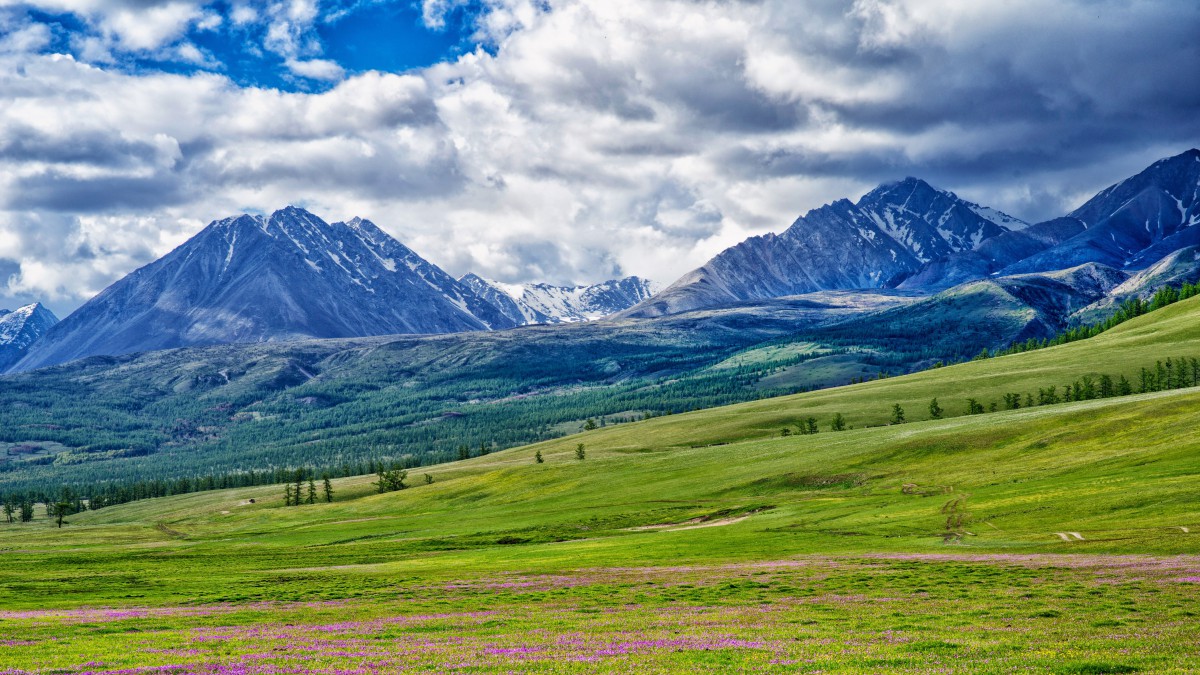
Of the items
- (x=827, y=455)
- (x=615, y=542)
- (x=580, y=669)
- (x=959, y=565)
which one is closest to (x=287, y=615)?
(x=580, y=669)

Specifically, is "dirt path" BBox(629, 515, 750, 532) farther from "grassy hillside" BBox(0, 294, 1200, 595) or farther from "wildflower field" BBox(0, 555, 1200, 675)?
"wildflower field" BBox(0, 555, 1200, 675)

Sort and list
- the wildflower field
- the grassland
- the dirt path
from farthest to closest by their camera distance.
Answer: the dirt path < the grassland < the wildflower field

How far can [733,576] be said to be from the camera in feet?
189

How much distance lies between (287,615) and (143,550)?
8047 centimetres

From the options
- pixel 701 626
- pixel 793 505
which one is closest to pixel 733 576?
pixel 701 626

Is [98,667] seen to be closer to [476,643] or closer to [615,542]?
[476,643]

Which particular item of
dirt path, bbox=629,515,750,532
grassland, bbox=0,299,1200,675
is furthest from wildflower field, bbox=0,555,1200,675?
dirt path, bbox=629,515,750,532

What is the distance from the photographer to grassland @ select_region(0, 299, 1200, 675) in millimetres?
29703

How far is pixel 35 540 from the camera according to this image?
152 metres

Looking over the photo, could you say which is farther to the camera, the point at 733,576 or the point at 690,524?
the point at 690,524

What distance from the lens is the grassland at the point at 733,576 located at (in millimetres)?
29703

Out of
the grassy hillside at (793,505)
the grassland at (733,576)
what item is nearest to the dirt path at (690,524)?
the grassland at (733,576)

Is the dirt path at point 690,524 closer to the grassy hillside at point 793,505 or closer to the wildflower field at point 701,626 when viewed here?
the grassy hillside at point 793,505

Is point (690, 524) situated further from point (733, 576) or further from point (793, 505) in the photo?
point (733, 576)
